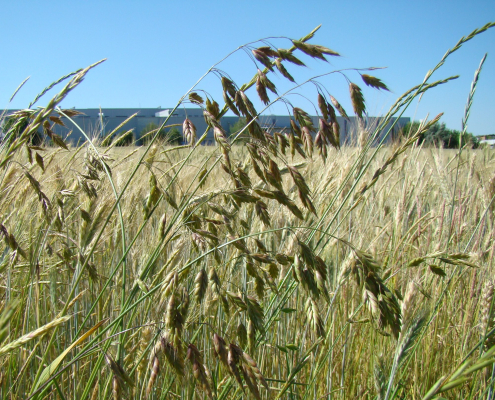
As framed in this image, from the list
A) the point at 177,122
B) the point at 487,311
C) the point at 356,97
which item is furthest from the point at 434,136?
the point at 177,122

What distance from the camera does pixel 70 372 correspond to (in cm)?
122

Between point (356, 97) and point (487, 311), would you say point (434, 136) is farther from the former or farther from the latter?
point (356, 97)

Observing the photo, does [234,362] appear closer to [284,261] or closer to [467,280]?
[284,261]

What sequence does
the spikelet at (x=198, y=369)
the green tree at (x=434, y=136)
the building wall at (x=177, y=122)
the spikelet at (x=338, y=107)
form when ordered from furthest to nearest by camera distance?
the building wall at (x=177, y=122)
the green tree at (x=434, y=136)
the spikelet at (x=338, y=107)
the spikelet at (x=198, y=369)

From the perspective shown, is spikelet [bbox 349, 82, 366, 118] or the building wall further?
the building wall

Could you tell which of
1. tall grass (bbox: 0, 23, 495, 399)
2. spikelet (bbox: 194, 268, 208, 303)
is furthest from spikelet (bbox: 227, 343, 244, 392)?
spikelet (bbox: 194, 268, 208, 303)

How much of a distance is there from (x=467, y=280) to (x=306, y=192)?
1420 mm

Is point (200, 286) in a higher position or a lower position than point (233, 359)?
higher

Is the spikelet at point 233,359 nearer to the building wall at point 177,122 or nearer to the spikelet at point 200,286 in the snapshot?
the spikelet at point 200,286

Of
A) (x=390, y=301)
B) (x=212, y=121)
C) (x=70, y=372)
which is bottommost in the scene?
(x=70, y=372)

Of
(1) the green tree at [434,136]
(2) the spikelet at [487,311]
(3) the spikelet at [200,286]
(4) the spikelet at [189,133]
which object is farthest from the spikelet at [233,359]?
(1) the green tree at [434,136]

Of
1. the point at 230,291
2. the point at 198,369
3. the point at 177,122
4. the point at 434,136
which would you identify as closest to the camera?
the point at 198,369

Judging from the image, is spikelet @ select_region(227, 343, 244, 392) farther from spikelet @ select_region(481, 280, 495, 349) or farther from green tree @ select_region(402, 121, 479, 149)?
green tree @ select_region(402, 121, 479, 149)

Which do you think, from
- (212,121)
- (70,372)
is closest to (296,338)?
(70,372)
